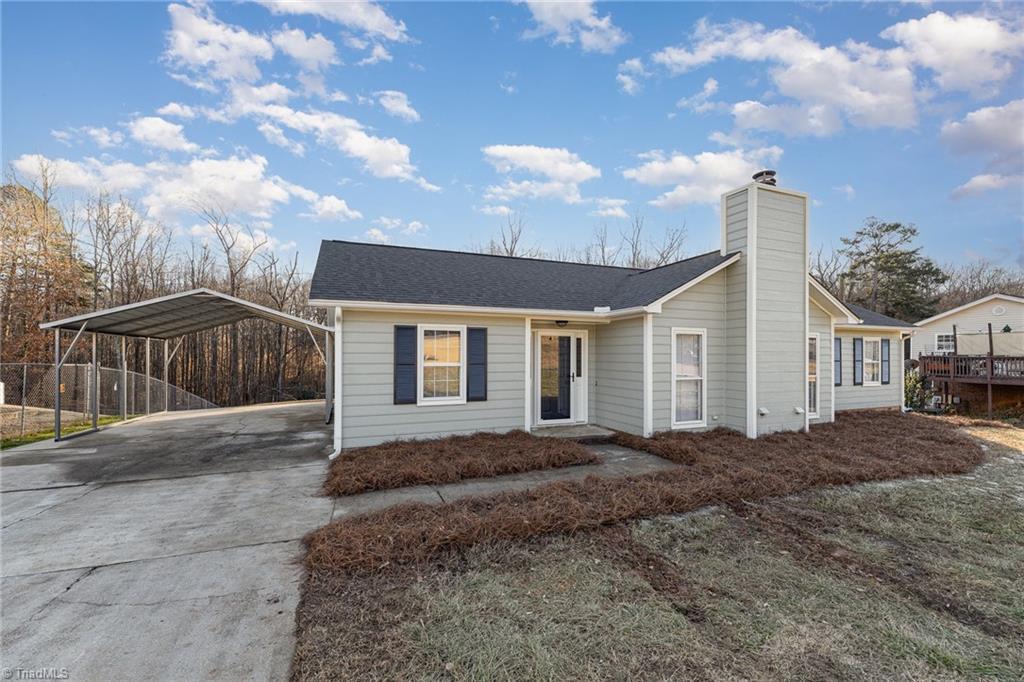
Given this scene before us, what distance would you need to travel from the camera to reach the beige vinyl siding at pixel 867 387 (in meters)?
10.8

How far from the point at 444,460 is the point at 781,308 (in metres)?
Answer: 6.83

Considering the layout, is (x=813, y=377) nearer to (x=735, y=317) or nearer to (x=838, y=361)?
(x=838, y=361)

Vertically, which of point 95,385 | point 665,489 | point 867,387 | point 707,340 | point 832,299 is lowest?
point 665,489

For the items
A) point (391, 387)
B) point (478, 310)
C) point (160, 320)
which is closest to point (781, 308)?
point (478, 310)

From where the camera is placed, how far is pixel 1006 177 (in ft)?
52.9

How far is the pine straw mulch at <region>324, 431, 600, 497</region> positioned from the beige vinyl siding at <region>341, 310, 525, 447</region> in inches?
9.5

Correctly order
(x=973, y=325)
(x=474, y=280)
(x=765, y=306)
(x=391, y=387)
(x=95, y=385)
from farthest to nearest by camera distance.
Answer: (x=973, y=325) < (x=95, y=385) < (x=474, y=280) < (x=765, y=306) < (x=391, y=387)

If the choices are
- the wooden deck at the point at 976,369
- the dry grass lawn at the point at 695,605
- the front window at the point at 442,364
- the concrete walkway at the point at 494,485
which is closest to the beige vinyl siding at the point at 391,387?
the front window at the point at 442,364

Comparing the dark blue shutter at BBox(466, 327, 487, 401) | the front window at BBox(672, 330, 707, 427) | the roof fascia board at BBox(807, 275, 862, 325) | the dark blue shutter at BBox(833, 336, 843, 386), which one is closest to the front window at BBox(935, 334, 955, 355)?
the dark blue shutter at BBox(833, 336, 843, 386)

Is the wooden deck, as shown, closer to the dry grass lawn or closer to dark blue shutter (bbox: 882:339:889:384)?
dark blue shutter (bbox: 882:339:889:384)

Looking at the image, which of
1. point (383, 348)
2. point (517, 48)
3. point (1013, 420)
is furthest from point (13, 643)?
point (1013, 420)

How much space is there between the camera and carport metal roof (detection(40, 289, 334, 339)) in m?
7.46

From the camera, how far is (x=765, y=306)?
784cm

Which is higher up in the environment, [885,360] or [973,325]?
[973,325]
